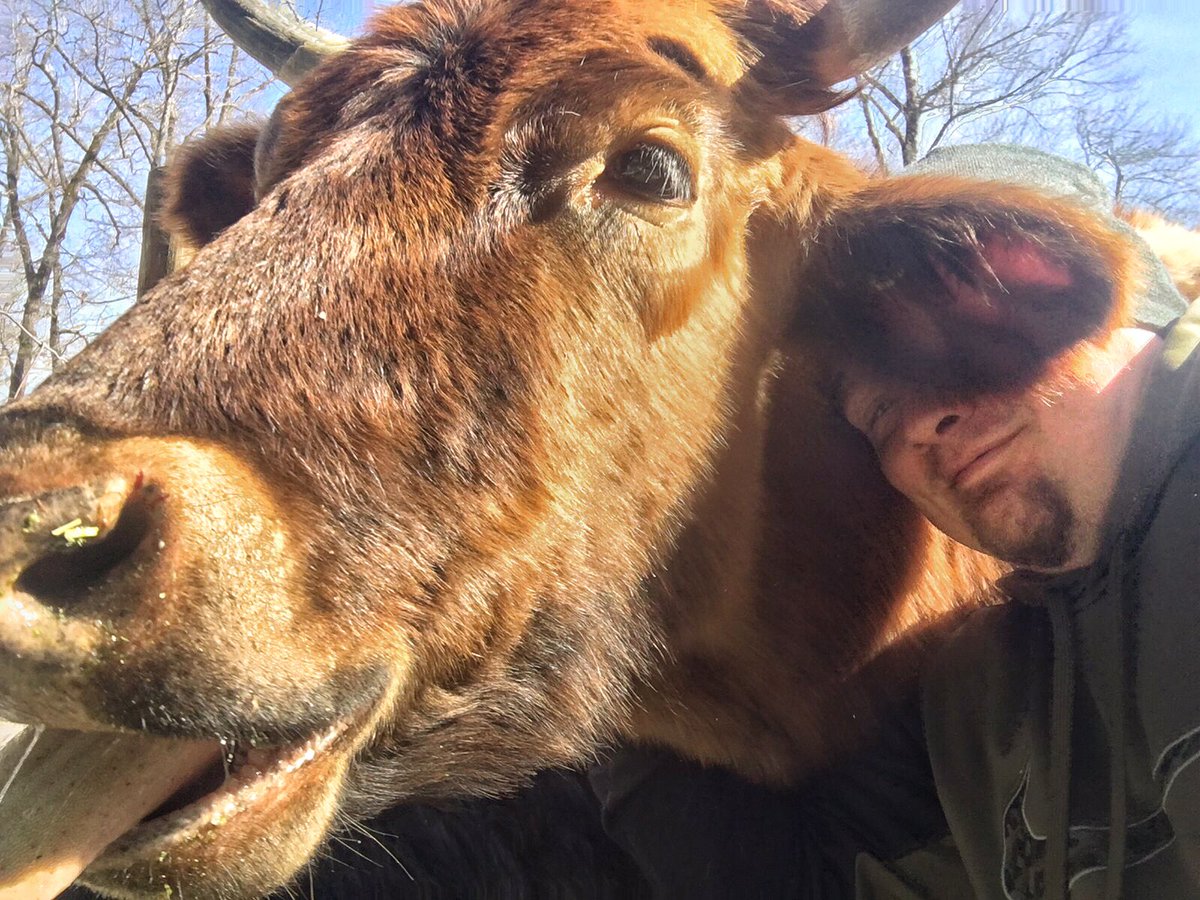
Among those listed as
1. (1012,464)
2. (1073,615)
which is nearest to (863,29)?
(1012,464)

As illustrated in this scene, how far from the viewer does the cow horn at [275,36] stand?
347 centimetres

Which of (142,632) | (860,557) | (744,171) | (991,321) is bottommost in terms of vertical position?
(860,557)

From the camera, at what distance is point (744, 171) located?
7.59 ft

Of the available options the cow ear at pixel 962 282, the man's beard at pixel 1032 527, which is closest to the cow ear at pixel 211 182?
the cow ear at pixel 962 282

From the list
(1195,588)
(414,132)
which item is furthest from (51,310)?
(1195,588)

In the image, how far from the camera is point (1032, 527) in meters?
2.02

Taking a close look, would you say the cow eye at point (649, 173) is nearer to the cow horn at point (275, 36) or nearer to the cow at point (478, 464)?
the cow at point (478, 464)

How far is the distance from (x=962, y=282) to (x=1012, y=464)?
0.43 metres

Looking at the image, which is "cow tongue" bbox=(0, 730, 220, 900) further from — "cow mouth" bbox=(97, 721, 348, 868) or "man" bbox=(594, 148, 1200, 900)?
"man" bbox=(594, 148, 1200, 900)

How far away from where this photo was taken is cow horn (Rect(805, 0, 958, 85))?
2.41 m

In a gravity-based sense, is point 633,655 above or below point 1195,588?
below

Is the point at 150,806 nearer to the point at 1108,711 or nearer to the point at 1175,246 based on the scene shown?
the point at 1108,711

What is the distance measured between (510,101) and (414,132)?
0.67 feet

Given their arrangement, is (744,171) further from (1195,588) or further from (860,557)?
(1195,588)
